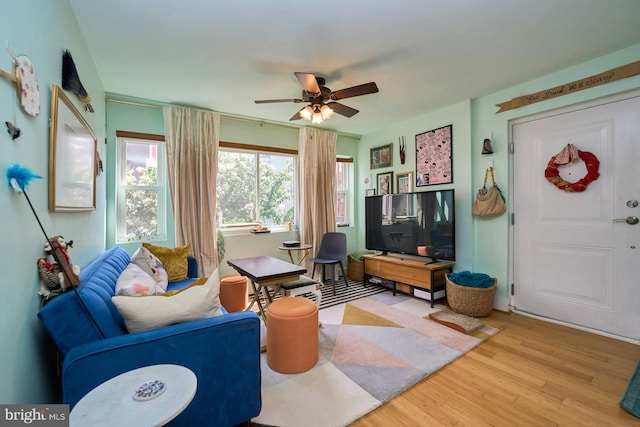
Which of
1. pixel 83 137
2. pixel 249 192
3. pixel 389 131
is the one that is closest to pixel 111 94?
pixel 83 137

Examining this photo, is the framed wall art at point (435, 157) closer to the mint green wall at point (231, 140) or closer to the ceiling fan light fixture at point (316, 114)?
the mint green wall at point (231, 140)

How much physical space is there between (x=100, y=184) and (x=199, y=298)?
2.11 metres

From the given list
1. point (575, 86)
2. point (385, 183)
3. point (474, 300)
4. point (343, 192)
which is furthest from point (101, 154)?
point (575, 86)

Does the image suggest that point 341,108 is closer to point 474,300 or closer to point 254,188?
point 254,188

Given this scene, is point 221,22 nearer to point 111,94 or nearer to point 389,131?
point 111,94

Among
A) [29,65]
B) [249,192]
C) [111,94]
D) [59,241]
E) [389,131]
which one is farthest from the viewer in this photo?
[389,131]

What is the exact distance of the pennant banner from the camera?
2.28 meters

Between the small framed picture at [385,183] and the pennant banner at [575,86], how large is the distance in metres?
1.67

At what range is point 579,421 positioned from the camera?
1.53m

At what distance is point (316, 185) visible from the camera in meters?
4.30

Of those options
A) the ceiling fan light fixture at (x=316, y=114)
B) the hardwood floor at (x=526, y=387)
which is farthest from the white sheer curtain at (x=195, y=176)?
the hardwood floor at (x=526, y=387)

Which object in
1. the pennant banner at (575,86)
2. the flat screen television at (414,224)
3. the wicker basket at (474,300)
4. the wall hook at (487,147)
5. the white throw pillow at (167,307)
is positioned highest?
the pennant banner at (575,86)

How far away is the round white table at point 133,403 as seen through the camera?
30.8 inches

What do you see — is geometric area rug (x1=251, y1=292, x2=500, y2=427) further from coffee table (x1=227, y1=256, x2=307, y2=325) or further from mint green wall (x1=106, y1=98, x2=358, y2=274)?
mint green wall (x1=106, y1=98, x2=358, y2=274)
